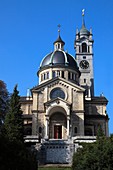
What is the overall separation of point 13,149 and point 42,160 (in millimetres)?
17281

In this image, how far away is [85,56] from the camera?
82.4m

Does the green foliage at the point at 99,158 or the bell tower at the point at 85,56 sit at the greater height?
the bell tower at the point at 85,56

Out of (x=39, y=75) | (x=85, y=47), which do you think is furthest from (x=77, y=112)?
(x=85, y=47)

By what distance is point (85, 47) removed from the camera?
8450 cm

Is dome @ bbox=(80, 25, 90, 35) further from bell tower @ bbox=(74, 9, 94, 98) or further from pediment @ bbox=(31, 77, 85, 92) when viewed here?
pediment @ bbox=(31, 77, 85, 92)

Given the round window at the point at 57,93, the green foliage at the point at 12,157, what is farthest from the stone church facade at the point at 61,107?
the green foliage at the point at 12,157

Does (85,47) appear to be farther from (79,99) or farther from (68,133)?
(68,133)

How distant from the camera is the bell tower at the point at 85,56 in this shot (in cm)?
7825

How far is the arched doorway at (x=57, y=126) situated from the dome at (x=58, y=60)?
1239cm

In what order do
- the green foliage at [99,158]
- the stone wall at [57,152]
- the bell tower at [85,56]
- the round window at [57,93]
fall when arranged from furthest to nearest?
the bell tower at [85,56]
the round window at [57,93]
the stone wall at [57,152]
the green foliage at [99,158]

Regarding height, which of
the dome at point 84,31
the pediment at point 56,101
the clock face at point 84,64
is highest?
the dome at point 84,31

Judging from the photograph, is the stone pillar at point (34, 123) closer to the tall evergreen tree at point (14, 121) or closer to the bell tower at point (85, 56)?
the tall evergreen tree at point (14, 121)

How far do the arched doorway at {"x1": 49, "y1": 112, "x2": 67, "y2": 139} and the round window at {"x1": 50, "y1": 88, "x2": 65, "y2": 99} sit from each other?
10.3ft

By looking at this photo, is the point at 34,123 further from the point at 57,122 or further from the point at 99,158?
the point at 99,158
